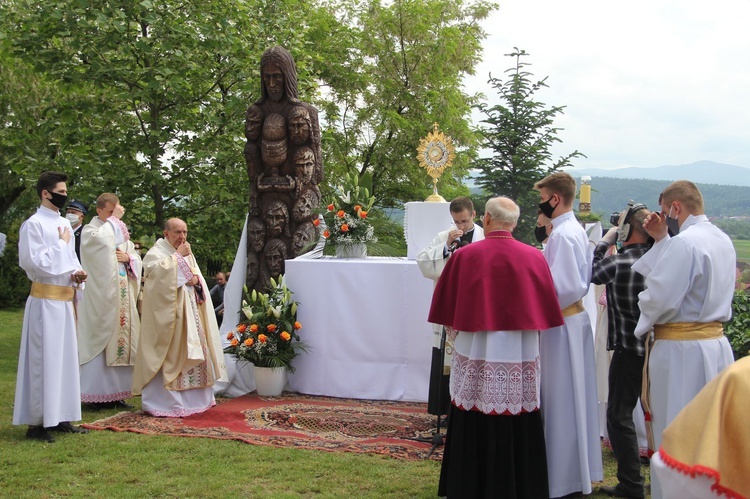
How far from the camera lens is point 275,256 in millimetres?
9570

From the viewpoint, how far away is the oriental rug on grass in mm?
6488

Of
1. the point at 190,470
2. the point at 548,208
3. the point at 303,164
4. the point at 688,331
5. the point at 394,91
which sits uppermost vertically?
the point at 394,91

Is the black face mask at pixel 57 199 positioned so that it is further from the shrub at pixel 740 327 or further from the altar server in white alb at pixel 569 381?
the shrub at pixel 740 327

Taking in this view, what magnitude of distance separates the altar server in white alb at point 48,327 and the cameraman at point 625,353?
15.2ft

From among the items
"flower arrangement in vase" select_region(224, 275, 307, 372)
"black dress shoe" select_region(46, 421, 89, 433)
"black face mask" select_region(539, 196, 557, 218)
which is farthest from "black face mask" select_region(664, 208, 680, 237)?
"black dress shoe" select_region(46, 421, 89, 433)

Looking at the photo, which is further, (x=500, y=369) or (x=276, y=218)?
(x=276, y=218)

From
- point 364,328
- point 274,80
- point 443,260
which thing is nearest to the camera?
point 443,260

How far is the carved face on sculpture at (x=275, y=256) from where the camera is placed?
31.4 feet

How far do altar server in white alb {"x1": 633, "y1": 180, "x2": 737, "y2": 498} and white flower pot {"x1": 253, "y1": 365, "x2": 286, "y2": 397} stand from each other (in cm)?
487

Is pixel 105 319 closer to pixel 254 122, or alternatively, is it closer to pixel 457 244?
pixel 254 122

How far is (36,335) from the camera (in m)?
6.64

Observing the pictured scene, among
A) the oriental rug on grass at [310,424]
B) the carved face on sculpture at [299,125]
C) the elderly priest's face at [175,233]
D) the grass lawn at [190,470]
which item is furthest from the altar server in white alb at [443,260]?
the carved face on sculpture at [299,125]

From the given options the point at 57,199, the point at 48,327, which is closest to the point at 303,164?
the point at 57,199

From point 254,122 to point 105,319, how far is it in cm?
322
